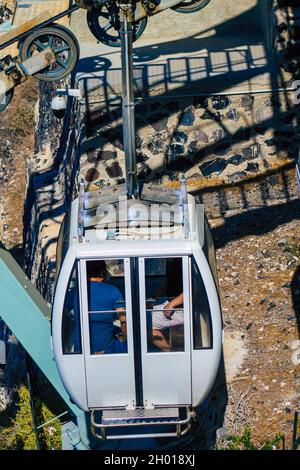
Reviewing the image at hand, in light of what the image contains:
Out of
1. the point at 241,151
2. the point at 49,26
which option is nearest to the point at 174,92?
the point at 241,151

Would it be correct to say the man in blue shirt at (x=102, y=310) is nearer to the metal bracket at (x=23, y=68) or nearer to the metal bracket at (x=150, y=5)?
the metal bracket at (x=150, y=5)

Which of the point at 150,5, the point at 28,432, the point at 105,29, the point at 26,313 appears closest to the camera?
the point at 26,313

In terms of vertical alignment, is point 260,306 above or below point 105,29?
below

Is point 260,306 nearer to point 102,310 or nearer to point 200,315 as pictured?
point 200,315

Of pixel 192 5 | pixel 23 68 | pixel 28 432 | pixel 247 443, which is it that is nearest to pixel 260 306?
pixel 247 443

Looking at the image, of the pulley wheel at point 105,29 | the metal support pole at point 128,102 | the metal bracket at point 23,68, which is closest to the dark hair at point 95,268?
the metal support pole at point 128,102

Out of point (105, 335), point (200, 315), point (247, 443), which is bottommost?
point (247, 443)

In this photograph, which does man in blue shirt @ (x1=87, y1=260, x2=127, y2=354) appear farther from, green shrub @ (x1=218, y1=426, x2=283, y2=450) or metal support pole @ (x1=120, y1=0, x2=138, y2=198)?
green shrub @ (x1=218, y1=426, x2=283, y2=450)
